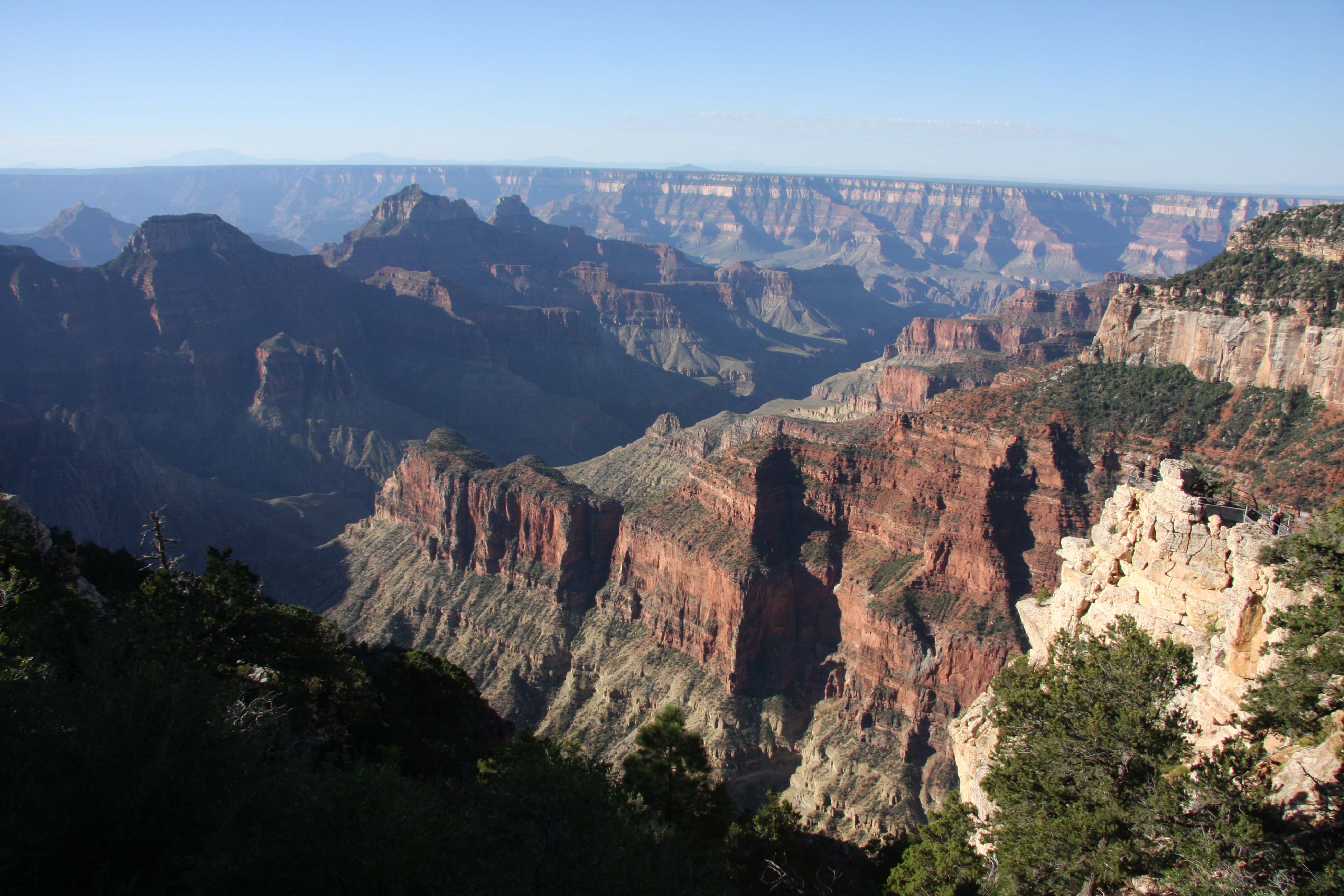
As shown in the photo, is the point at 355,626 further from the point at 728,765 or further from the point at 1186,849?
the point at 1186,849

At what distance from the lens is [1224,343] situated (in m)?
63.8

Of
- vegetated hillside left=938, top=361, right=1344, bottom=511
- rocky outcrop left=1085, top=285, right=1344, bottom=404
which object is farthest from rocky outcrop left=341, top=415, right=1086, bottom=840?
rocky outcrop left=1085, top=285, right=1344, bottom=404

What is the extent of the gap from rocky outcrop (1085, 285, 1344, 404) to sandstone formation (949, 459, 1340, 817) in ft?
128

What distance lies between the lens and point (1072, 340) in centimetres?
14050

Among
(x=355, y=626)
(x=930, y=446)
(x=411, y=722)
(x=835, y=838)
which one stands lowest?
(x=355, y=626)

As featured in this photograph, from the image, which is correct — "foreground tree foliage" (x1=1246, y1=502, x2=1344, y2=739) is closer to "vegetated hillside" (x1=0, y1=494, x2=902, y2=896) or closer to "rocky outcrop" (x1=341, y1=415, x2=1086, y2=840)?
"vegetated hillside" (x1=0, y1=494, x2=902, y2=896)

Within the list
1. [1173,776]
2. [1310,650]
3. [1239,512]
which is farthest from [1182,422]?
[1173,776]

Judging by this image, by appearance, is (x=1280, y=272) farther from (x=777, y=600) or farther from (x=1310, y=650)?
(x=1310, y=650)

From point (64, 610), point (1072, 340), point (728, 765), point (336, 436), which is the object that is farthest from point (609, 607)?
point (1072, 340)

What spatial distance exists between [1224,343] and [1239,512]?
156ft

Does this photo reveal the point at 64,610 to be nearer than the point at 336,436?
Yes

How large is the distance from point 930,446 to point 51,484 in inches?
4230

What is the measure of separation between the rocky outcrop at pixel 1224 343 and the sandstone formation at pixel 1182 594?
39.0 metres

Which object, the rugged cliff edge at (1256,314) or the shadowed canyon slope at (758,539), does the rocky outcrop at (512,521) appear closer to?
the shadowed canyon slope at (758,539)
